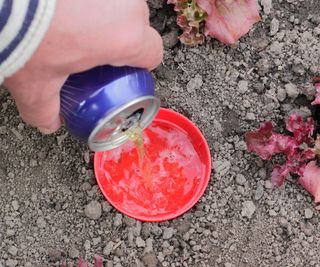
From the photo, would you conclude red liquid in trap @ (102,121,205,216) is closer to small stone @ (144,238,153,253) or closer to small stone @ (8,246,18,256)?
small stone @ (144,238,153,253)

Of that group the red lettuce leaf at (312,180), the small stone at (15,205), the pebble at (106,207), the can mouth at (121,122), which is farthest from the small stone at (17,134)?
the red lettuce leaf at (312,180)

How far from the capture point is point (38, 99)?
4.62 ft

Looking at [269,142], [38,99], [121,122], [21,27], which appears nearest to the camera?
[21,27]

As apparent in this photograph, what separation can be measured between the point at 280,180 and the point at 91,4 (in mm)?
774

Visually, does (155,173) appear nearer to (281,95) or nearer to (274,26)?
(281,95)

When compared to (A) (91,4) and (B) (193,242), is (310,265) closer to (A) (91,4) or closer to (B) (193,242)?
(B) (193,242)

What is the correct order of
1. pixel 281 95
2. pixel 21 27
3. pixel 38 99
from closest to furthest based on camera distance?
pixel 21 27 → pixel 38 99 → pixel 281 95

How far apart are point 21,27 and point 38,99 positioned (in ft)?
0.61

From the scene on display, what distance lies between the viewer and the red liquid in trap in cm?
196

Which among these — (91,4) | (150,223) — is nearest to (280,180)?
(150,223)

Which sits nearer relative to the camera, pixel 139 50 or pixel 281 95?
pixel 139 50

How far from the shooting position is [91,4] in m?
1.34

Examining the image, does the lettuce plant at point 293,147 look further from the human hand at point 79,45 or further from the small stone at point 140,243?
the human hand at point 79,45

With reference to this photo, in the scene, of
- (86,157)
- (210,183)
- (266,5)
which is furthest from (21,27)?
(266,5)
